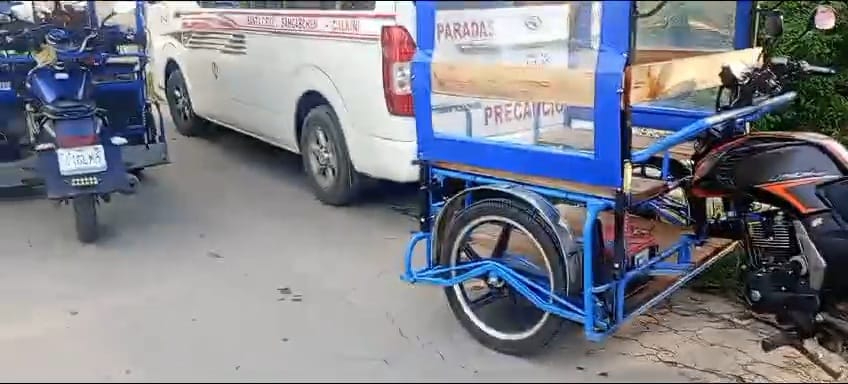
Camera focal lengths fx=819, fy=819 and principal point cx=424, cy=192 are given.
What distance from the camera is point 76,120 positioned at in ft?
16.9

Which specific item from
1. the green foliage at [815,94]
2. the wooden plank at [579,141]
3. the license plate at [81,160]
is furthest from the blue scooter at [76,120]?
the green foliage at [815,94]

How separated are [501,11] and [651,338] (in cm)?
170

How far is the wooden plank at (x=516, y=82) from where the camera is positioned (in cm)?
318

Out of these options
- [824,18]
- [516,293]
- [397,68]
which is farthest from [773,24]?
[397,68]

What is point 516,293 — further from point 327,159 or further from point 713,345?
point 327,159

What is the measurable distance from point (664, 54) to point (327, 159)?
2.53 metres

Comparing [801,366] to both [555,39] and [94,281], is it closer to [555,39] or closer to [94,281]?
[555,39]

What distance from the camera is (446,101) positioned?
12.2ft

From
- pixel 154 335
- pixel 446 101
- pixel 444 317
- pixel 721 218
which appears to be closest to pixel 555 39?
pixel 446 101

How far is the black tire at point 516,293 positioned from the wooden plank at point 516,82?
0.47 m

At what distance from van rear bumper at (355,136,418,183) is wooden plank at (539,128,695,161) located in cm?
156

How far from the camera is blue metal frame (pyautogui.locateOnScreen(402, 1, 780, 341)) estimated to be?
3.07 meters

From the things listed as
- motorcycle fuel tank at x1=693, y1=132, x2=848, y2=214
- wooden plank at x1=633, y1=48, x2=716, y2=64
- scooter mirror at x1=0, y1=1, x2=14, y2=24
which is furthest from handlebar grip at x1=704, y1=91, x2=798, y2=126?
scooter mirror at x1=0, y1=1, x2=14, y2=24

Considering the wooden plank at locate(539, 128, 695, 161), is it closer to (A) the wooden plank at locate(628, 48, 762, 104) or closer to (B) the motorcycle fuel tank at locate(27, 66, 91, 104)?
(A) the wooden plank at locate(628, 48, 762, 104)
